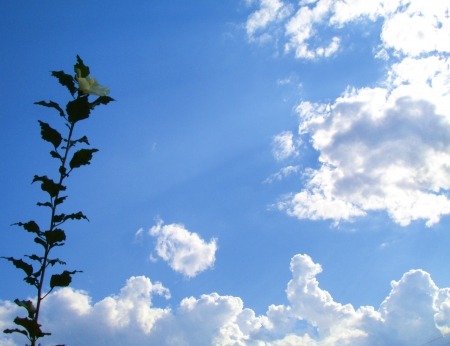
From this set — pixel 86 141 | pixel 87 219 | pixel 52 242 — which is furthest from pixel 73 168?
pixel 52 242

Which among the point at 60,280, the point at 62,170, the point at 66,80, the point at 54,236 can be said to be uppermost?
the point at 66,80

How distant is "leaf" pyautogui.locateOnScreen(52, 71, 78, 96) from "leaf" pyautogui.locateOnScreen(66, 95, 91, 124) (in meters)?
0.27

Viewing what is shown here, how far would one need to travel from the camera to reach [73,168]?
5.21 metres

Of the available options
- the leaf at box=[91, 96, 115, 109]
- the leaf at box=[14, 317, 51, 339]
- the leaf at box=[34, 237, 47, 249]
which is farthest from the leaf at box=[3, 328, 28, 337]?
the leaf at box=[91, 96, 115, 109]

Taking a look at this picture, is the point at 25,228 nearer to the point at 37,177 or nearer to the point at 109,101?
the point at 37,177

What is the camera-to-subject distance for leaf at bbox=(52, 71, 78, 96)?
5234 millimetres

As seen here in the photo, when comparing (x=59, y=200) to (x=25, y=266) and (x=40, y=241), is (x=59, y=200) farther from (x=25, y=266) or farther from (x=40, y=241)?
(x=25, y=266)

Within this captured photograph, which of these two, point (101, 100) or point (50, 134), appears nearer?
point (50, 134)

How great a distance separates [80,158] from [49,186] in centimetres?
60

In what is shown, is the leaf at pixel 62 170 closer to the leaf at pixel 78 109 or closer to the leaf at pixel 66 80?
the leaf at pixel 78 109

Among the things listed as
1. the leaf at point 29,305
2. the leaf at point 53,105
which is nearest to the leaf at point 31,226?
the leaf at point 29,305

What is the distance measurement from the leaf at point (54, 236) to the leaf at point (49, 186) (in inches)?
22.1

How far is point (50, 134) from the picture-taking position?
517cm

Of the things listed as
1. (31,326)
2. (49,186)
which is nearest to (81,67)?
(49,186)
